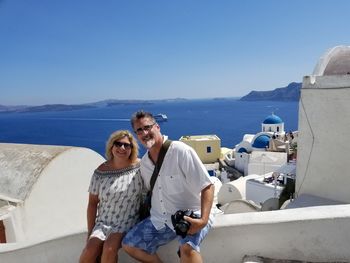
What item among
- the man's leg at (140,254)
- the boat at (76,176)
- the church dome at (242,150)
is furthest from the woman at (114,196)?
the church dome at (242,150)

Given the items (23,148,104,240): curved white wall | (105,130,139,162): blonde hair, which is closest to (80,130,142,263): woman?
(105,130,139,162): blonde hair

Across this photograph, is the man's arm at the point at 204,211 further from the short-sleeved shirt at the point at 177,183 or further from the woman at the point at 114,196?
the woman at the point at 114,196

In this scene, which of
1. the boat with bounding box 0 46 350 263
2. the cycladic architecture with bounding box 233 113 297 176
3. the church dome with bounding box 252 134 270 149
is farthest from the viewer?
the church dome with bounding box 252 134 270 149

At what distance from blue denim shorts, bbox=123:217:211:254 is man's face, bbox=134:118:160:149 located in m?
0.66

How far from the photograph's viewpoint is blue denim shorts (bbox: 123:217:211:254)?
2.60m

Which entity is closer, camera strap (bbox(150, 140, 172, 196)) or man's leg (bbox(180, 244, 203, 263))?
man's leg (bbox(180, 244, 203, 263))

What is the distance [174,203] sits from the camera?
105 inches

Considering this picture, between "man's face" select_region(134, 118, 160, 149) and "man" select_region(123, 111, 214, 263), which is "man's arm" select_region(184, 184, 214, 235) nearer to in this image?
"man" select_region(123, 111, 214, 263)

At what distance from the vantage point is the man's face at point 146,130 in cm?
264

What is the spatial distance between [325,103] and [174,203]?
4334 mm

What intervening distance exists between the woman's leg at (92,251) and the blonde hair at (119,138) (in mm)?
726

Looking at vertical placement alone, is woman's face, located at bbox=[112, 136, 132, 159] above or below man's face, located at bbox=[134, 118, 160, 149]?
below

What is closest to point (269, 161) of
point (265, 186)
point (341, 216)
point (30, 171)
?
point (265, 186)

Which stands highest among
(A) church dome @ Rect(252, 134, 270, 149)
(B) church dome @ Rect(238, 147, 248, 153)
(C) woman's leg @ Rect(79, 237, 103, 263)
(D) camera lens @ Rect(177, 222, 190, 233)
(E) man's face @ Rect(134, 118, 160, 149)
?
(E) man's face @ Rect(134, 118, 160, 149)
